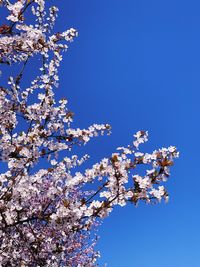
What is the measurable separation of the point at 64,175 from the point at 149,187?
295 centimetres

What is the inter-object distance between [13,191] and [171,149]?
107 inches

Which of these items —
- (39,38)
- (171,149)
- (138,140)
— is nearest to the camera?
(171,149)

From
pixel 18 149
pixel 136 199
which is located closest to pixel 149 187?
pixel 136 199

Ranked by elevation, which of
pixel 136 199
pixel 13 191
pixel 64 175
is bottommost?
pixel 136 199

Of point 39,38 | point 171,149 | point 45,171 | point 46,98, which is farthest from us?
point 46,98

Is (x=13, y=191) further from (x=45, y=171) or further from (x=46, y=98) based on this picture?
(x=46, y=98)

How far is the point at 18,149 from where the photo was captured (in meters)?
6.66

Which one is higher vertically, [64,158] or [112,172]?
[64,158]

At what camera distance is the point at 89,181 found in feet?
23.0

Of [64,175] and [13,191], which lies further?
[64,175]

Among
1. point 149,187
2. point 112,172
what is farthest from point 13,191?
point 149,187

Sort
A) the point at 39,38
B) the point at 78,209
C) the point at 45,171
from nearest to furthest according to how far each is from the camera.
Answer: the point at 78,209 < the point at 39,38 < the point at 45,171

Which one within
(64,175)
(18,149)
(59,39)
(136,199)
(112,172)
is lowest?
(136,199)

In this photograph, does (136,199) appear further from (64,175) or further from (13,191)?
(64,175)
